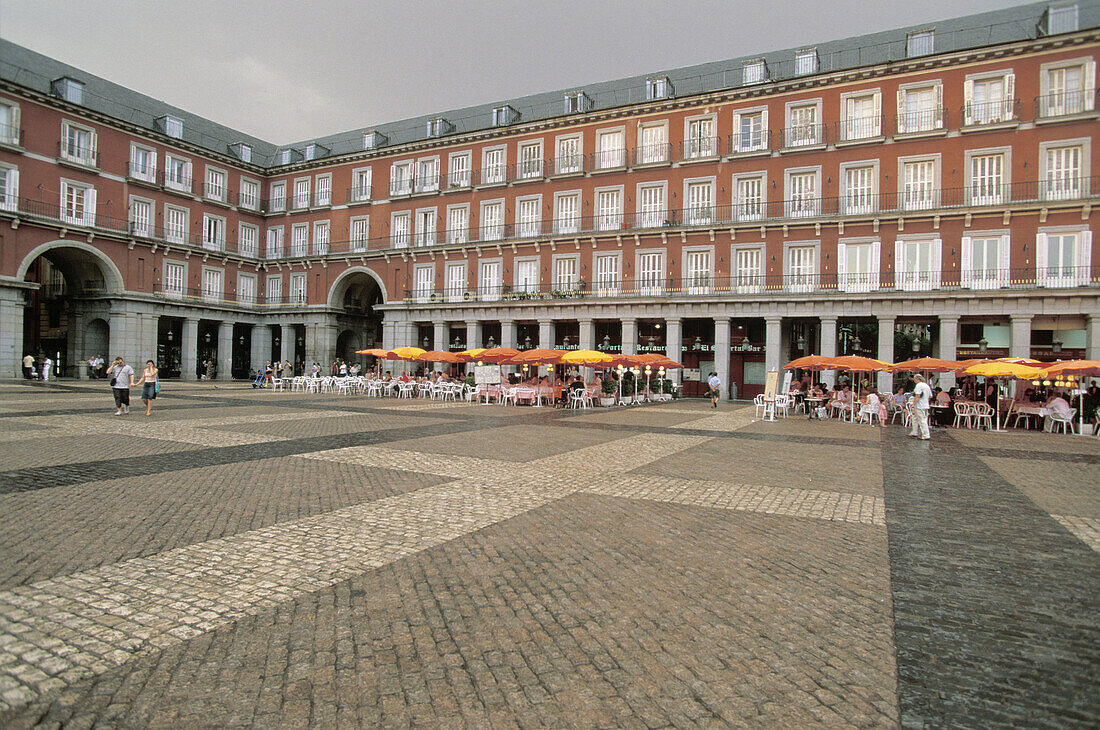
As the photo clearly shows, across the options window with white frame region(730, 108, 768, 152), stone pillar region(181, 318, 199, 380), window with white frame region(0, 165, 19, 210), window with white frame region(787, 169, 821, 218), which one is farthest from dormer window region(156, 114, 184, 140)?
window with white frame region(787, 169, 821, 218)

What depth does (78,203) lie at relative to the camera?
119ft

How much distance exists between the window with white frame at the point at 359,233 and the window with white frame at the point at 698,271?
23.9 meters

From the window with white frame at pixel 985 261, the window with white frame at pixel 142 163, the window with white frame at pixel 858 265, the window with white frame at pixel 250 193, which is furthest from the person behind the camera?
the window with white frame at pixel 250 193

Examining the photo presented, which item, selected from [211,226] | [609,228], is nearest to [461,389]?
[609,228]

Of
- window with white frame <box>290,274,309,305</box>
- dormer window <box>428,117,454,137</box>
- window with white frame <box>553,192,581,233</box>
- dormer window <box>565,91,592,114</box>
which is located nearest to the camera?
window with white frame <box>553,192,581,233</box>

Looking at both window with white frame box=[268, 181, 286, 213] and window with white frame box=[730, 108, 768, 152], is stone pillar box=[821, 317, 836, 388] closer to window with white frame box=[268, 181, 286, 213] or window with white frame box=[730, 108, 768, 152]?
window with white frame box=[730, 108, 768, 152]

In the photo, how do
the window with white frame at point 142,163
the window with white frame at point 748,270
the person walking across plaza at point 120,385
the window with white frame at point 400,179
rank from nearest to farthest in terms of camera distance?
the person walking across plaza at point 120,385 < the window with white frame at point 748,270 < the window with white frame at point 142,163 < the window with white frame at point 400,179

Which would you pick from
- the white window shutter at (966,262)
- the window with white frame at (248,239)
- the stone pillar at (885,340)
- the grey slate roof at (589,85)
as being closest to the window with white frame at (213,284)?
the window with white frame at (248,239)

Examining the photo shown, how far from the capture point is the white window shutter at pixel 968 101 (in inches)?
1117

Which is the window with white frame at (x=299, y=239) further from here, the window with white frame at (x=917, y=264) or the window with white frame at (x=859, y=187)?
the window with white frame at (x=917, y=264)

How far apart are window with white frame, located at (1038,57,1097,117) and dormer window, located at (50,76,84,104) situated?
52.8 metres

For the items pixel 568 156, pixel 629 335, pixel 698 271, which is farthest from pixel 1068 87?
pixel 568 156

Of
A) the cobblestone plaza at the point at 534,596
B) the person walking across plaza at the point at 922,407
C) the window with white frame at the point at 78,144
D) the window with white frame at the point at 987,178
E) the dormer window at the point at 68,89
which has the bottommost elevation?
the cobblestone plaza at the point at 534,596

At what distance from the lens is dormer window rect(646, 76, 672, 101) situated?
3541 centimetres
